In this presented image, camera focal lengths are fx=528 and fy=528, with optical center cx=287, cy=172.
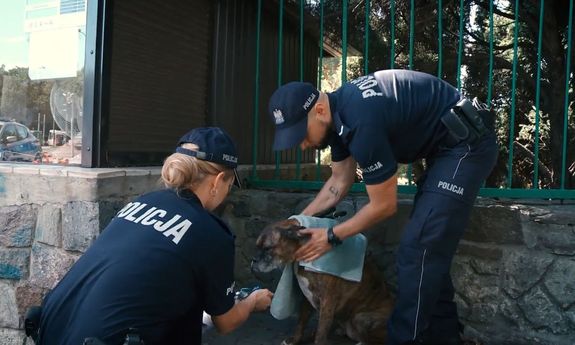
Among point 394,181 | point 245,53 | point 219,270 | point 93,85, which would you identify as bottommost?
point 219,270

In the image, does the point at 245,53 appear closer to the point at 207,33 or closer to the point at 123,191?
the point at 207,33

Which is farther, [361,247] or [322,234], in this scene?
[361,247]

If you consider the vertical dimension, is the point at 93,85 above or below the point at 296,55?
below

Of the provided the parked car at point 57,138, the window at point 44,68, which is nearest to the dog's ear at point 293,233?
the window at point 44,68

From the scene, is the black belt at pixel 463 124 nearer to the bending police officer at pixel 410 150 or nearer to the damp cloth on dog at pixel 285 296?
the bending police officer at pixel 410 150

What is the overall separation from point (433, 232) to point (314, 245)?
655mm

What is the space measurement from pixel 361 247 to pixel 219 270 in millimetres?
1333

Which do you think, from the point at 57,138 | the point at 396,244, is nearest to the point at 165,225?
the point at 396,244

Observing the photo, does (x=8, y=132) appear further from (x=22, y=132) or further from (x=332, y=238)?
(x=332, y=238)

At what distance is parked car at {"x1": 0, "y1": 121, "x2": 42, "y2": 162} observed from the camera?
4156 millimetres

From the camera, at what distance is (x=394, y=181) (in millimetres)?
Answer: 2740

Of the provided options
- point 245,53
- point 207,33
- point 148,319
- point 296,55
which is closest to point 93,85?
point 207,33

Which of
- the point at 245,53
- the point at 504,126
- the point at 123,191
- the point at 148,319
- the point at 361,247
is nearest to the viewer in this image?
the point at 148,319

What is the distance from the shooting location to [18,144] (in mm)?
4246
